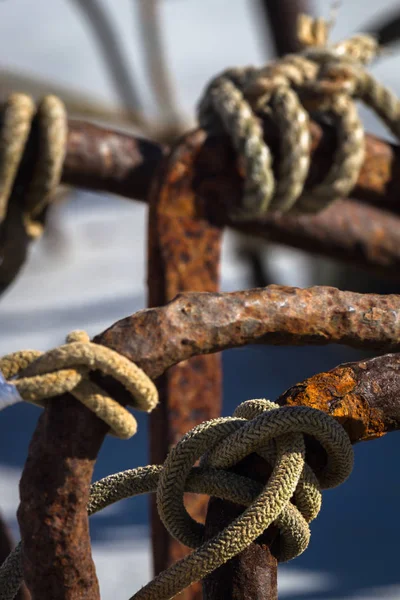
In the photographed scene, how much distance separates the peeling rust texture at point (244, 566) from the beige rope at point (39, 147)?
0.80 m

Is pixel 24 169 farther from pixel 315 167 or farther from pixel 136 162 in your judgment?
pixel 315 167

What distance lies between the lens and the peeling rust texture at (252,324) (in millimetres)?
633

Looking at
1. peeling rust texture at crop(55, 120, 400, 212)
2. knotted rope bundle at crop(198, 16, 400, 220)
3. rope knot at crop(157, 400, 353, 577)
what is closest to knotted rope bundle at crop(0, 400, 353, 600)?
rope knot at crop(157, 400, 353, 577)

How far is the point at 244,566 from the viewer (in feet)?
2.01

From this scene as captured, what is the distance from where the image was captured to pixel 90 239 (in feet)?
13.3

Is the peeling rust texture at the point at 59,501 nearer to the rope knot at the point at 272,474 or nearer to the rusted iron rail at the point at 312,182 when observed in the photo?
the rope knot at the point at 272,474

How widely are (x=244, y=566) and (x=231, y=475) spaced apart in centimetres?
6

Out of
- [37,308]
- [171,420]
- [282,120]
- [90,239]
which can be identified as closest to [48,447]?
[171,420]

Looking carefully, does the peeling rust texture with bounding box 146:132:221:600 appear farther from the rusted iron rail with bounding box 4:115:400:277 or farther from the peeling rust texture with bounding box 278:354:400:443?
the peeling rust texture with bounding box 278:354:400:443

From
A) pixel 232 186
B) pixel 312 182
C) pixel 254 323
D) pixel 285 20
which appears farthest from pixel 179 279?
pixel 285 20

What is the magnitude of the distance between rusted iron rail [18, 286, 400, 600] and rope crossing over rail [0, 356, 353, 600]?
1.0 inches

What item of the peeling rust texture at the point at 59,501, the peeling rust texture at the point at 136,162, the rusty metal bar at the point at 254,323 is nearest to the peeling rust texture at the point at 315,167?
the peeling rust texture at the point at 136,162

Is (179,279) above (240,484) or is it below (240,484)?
below

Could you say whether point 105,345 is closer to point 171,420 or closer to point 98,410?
point 98,410
